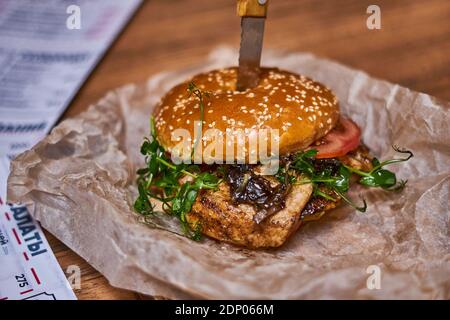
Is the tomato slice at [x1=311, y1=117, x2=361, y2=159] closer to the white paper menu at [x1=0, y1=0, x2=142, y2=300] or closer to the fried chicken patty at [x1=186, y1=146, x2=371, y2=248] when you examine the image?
the fried chicken patty at [x1=186, y1=146, x2=371, y2=248]

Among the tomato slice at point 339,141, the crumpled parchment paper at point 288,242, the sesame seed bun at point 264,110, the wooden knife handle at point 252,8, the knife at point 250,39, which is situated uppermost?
the wooden knife handle at point 252,8

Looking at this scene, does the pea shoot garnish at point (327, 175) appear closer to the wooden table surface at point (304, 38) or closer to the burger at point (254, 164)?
the burger at point (254, 164)

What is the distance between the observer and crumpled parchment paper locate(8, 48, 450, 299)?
60.7 inches

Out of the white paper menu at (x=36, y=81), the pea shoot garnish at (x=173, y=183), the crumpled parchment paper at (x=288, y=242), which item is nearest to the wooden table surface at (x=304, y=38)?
the white paper menu at (x=36, y=81)

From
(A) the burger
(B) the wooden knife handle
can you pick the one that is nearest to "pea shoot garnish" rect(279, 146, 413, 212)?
(A) the burger

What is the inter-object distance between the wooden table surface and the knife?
106 centimetres

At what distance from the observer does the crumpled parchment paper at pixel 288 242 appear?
154cm

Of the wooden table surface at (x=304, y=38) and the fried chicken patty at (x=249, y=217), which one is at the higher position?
the wooden table surface at (x=304, y=38)

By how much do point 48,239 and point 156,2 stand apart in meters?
2.22

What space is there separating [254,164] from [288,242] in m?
0.35

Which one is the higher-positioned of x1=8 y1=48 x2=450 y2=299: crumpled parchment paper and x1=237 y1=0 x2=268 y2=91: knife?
x1=237 y1=0 x2=268 y2=91: knife

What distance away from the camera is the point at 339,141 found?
201 centimetres
